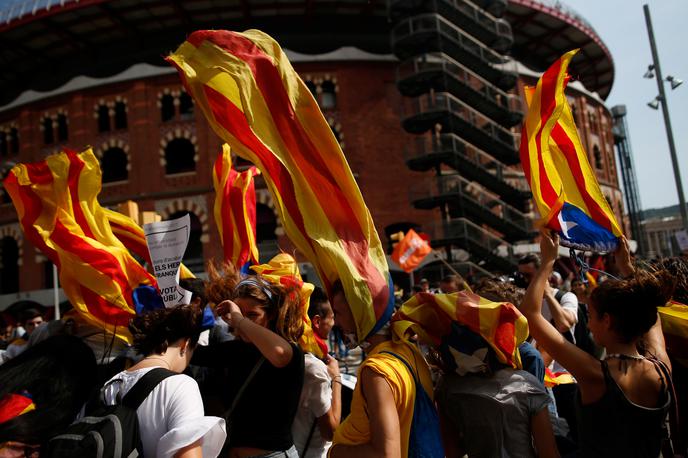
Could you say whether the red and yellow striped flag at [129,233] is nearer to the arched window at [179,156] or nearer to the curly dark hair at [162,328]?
the curly dark hair at [162,328]

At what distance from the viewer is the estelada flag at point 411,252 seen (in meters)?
13.3

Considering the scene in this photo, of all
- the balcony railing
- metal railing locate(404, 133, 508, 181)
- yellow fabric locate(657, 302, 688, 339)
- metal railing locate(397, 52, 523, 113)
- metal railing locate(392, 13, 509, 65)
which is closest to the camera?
yellow fabric locate(657, 302, 688, 339)

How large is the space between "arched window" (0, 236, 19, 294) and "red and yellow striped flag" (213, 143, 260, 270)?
77.5 feet

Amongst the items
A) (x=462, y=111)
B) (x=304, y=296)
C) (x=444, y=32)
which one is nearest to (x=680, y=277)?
(x=304, y=296)

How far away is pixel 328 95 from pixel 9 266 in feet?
55.0

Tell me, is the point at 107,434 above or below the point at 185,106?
below

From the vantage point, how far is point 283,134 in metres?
2.86

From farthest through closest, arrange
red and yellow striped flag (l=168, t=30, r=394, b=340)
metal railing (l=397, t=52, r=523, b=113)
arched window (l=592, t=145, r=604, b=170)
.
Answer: arched window (l=592, t=145, r=604, b=170)
metal railing (l=397, t=52, r=523, b=113)
red and yellow striped flag (l=168, t=30, r=394, b=340)

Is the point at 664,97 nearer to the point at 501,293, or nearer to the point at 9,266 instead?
the point at 501,293

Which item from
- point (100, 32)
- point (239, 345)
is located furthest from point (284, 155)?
point (100, 32)

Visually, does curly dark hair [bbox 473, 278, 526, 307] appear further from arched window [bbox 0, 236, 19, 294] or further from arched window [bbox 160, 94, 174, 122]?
arched window [bbox 0, 236, 19, 294]

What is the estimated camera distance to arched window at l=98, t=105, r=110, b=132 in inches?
942

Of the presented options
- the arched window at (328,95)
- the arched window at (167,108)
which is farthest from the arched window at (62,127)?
the arched window at (328,95)

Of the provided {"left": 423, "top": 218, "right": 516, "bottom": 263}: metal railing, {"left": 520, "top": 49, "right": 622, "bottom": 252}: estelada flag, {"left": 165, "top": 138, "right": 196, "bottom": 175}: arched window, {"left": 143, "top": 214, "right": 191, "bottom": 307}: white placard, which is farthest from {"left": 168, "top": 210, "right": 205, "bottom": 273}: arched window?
{"left": 520, "top": 49, "right": 622, "bottom": 252}: estelada flag
